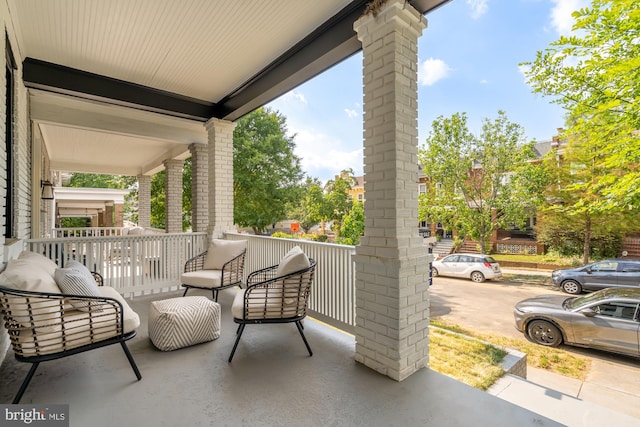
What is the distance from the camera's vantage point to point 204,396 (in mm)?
1965

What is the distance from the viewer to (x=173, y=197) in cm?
788

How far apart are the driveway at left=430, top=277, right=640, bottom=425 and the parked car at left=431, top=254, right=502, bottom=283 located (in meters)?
0.25

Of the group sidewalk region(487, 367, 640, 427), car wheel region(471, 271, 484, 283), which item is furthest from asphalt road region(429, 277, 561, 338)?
sidewalk region(487, 367, 640, 427)

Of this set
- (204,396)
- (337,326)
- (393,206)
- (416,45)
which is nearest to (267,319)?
(204,396)

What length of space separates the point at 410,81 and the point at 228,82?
3.04 m

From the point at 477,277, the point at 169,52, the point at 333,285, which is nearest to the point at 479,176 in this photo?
the point at 477,277

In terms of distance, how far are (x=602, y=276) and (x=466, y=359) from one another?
6678 millimetres

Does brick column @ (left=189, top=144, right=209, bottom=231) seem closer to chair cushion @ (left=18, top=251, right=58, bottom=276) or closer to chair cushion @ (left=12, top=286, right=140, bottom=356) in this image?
chair cushion @ (left=18, top=251, right=58, bottom=276)

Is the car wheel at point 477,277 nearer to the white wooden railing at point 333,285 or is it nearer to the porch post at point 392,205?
the white wooden railing at point 333,285

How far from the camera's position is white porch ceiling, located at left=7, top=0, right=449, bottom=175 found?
2.78m

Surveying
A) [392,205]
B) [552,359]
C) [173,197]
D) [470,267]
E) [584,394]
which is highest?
[173,197]

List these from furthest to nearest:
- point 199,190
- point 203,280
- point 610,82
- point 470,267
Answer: point 470,267
point 199,190
point 610,82
point 203,280

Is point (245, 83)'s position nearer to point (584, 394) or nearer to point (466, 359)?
point (466, 359)

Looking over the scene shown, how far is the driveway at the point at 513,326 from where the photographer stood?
3408 mm
